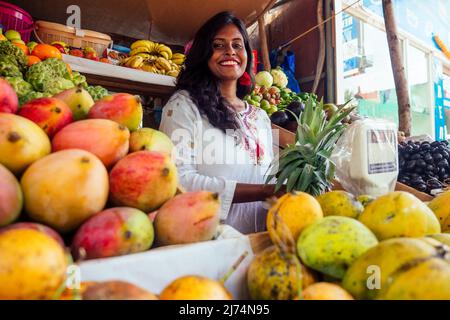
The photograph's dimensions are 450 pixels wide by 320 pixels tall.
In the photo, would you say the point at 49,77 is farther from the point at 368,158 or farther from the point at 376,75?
the point at 376,75

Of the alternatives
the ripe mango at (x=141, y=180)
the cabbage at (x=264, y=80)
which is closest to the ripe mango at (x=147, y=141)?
the ripe mango at (x=141, y=180)

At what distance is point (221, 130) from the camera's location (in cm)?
216

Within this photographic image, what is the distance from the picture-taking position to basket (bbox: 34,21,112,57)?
3.20 meters

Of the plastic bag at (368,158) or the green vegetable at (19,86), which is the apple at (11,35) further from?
the plastic bag at (368,158)

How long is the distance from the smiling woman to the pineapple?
151 mm

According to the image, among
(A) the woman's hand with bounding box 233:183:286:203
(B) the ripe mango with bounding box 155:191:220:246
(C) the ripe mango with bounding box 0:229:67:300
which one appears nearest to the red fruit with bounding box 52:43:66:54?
(A) the woman's hand with bounding box 233:183:286:203

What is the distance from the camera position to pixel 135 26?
13.3 ft

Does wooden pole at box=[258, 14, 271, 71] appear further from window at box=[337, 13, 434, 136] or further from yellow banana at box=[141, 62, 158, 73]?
yellow banana at box=[141, 62, 158, 73]

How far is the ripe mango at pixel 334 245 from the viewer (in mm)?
744

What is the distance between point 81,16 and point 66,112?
3.37m

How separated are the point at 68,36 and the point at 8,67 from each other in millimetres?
1465

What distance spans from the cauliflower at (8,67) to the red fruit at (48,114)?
1262mm

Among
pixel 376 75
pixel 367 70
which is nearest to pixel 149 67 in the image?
pixel 367 70
